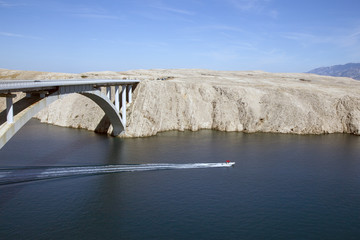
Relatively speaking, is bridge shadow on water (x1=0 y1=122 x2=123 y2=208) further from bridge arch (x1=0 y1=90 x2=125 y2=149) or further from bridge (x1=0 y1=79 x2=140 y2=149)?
bridge arch (x1=0 y1=90 x2=125 y2=149)

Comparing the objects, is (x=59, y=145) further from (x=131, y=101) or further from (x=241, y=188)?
(x=241, y=188)

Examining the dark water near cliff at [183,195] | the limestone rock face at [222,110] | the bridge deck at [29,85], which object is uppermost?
the bridge deck at [29,85]

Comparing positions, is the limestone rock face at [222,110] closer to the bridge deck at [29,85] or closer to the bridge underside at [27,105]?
the bridge underside at [27,105]

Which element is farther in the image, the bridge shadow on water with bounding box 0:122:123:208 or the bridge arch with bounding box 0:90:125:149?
the bridge shadow on water with bounding box 0:122:123:208

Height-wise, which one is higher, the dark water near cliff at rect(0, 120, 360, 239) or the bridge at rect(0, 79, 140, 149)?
the bridge at rect(0, 79, 140, 149)

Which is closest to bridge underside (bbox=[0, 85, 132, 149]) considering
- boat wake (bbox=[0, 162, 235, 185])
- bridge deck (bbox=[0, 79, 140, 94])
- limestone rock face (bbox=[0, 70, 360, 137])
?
bridge deck (bbox=[0, 79, 140, 94])

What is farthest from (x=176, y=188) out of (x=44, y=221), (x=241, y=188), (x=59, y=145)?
(x=59, y=145)

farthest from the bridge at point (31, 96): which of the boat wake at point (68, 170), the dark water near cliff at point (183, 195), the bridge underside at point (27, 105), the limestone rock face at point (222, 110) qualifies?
the limestone rock face at point (222, 110)
